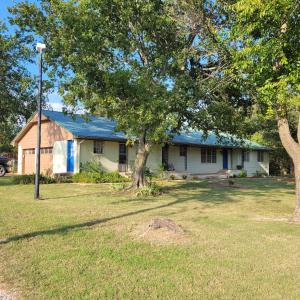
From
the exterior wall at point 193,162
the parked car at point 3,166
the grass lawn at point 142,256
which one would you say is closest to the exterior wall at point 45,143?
the parked car at point 3,166

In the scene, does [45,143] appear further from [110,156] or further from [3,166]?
[110,156]

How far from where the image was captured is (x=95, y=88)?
15070 mm

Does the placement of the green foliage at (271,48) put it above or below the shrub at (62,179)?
above

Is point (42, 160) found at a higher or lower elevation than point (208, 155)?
lower

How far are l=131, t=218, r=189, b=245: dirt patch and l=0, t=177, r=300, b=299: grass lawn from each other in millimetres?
142

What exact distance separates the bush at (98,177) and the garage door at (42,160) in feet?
15.5

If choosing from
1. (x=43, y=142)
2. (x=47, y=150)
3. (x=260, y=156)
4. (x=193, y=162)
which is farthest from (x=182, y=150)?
(x=43, y=142)

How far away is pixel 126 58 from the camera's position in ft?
55.3

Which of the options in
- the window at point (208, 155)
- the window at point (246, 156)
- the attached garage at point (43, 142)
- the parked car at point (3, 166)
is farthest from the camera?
the window at point (246, 156)

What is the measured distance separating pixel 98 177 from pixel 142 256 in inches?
740

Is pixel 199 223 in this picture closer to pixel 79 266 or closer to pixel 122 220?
pixel 122 220

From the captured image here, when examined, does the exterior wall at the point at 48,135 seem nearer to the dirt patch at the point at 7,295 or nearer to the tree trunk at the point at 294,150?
the tree trunk at the point at 294,150

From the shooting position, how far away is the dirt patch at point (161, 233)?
791 cm

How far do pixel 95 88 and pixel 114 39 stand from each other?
2202mm
